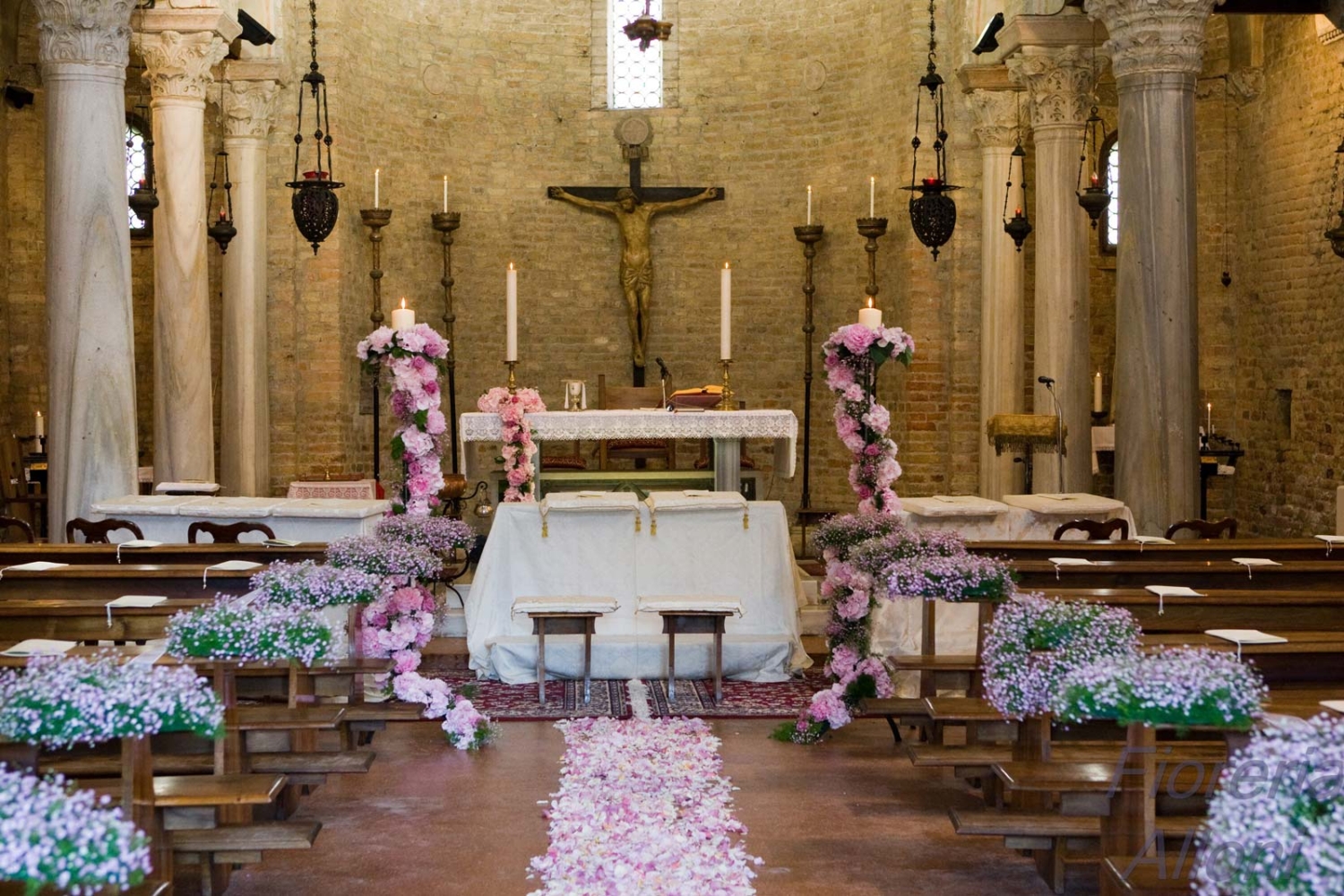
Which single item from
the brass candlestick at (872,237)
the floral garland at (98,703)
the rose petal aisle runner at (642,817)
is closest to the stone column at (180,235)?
the rose petal aisle runner at (642,817)

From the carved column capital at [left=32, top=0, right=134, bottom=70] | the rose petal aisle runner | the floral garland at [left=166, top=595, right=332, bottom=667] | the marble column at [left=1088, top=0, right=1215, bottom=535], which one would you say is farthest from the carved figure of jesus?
the floral garland at [left=166, top=595, right=332, bottom=667]

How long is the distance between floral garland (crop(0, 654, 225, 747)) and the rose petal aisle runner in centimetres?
158

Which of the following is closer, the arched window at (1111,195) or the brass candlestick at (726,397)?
the brass candlestick at (726,397)

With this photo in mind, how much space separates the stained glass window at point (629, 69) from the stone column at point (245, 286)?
182 inches

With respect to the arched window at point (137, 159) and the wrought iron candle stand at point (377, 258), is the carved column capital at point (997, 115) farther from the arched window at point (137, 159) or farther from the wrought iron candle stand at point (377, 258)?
the arched window at point (137, 159)

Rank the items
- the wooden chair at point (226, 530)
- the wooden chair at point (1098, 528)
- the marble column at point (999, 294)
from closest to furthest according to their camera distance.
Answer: the wooden chair at point (226, 530), the wooden chair at point (1098, 528), the marble column at point (999, 294)

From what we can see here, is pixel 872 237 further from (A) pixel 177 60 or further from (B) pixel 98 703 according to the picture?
(B) pixel 98 703

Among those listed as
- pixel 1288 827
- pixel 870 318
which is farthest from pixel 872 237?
pixel 1288 827

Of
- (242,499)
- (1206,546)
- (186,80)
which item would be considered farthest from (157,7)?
(1206,546)

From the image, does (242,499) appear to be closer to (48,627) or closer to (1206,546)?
(48,627)

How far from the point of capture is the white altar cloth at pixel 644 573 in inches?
350

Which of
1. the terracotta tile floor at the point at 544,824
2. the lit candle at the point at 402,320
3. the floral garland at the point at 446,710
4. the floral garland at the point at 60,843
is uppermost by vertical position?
the lit candle at the point at 402,320

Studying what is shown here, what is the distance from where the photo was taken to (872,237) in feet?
51.7

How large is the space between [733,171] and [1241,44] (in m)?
5.73
